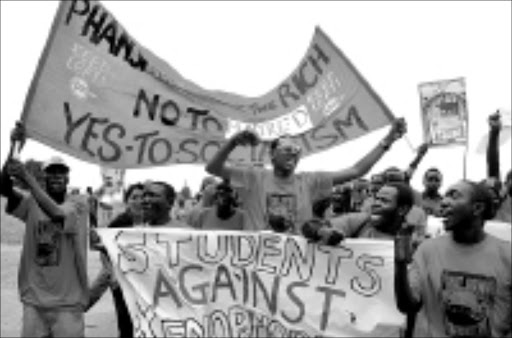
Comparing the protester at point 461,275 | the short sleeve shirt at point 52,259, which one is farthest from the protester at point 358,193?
the protester at point 461,275

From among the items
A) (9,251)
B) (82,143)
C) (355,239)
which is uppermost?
(82,143)

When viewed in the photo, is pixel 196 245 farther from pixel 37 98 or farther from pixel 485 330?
pixel 485 330

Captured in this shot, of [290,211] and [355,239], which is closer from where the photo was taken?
[355,239]

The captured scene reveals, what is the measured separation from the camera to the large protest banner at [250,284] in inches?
208

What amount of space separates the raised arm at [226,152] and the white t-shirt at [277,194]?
8cm

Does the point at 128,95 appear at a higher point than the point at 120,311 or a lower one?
higher

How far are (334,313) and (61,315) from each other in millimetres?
1977

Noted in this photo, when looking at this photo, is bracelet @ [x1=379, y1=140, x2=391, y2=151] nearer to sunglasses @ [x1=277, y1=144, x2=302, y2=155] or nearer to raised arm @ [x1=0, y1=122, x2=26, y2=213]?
sunglasses @ [x1=277, y1=144, x2=302, y2=155]

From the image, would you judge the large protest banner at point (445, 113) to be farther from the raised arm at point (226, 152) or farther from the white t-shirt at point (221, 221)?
the raised arm at point (226, 152)

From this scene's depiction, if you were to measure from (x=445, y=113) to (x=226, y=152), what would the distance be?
2818 mm

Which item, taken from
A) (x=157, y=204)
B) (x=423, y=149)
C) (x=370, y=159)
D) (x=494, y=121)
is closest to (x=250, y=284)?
(x=157, y=204)

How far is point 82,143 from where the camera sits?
248 inches

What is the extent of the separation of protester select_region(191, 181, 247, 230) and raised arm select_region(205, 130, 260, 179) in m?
0.35

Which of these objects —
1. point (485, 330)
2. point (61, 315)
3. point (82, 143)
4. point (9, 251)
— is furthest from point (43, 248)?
point (9, 251)
